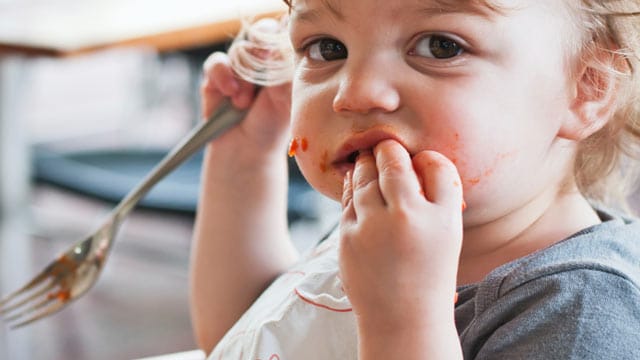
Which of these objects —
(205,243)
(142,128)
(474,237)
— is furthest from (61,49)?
(142,128)

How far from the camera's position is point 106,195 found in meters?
1.82

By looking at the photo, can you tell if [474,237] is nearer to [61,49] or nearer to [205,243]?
[205,243]

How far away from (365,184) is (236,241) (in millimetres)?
371

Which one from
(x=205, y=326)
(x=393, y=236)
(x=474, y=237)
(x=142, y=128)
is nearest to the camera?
(x=393, y=236)

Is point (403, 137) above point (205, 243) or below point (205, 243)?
above

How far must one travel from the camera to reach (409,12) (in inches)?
23.7

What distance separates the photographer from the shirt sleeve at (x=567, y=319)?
1.91 feet

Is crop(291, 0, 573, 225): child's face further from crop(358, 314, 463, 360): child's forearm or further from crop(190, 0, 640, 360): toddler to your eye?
crop(358, 314, 463, 360): child's forearm

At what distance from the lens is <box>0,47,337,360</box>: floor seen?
199 centimetres

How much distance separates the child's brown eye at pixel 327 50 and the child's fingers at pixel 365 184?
83mm

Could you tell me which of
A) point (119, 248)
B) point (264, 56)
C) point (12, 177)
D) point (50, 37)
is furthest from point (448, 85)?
point (119, 248)

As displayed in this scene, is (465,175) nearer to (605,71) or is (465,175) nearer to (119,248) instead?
(605,71)

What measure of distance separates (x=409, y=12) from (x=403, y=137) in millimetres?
82

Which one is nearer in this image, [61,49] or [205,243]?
[205,243]
